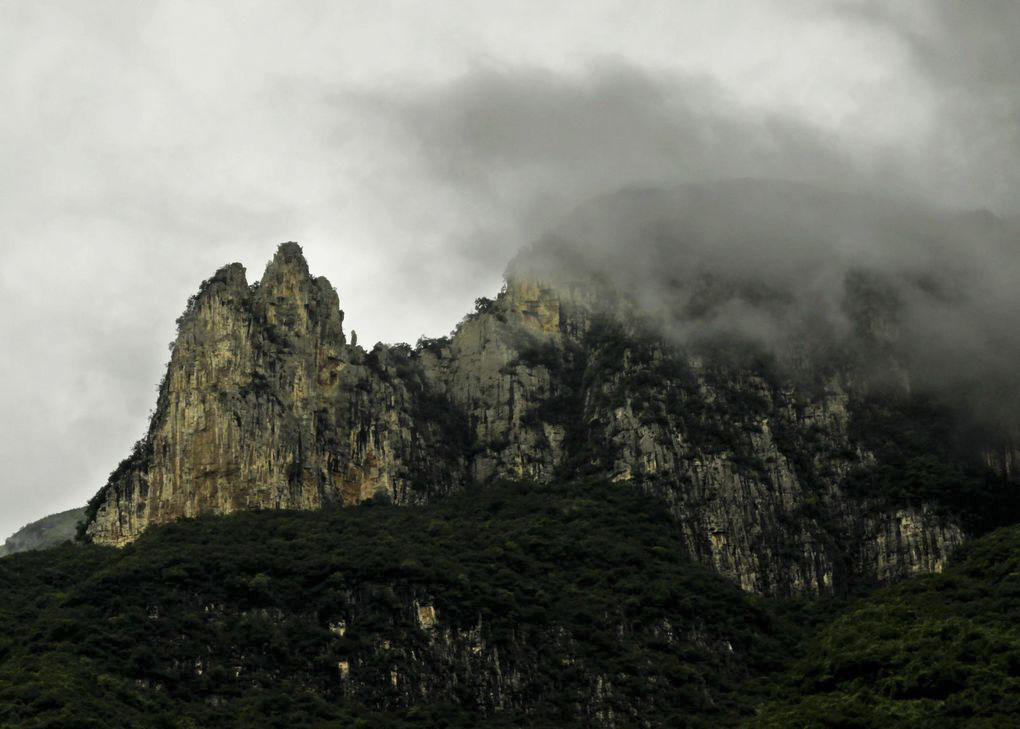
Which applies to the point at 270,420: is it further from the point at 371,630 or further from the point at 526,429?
the point at 371,630

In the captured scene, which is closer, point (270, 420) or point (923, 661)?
point (923, 661)

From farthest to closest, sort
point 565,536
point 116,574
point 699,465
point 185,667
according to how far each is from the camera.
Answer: point 699,465, point 565,536, point 116,574, point 185,667

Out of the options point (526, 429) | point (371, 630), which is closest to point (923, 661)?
point (371, 630)

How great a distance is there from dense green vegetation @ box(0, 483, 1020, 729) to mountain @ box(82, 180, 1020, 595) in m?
6.81

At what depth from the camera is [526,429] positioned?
162 metres

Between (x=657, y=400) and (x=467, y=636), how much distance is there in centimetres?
3942

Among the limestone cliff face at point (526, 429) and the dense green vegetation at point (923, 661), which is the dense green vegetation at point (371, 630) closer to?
the dense green vegetation at point (923, 661)

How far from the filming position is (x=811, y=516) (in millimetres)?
148875

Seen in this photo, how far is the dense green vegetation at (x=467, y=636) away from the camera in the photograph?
4328 inches

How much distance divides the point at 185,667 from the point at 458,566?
77.5 feet

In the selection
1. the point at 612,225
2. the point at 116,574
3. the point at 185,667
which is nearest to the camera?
the point at 185,667

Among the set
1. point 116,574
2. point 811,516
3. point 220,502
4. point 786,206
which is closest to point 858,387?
point 811,516

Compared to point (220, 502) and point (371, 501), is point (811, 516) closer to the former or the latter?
point (371, 501)

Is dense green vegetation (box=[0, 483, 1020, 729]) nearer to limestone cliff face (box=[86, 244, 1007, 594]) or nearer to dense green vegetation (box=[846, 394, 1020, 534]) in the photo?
limestone cliff face (box=[86, 244, 1007, 594])
